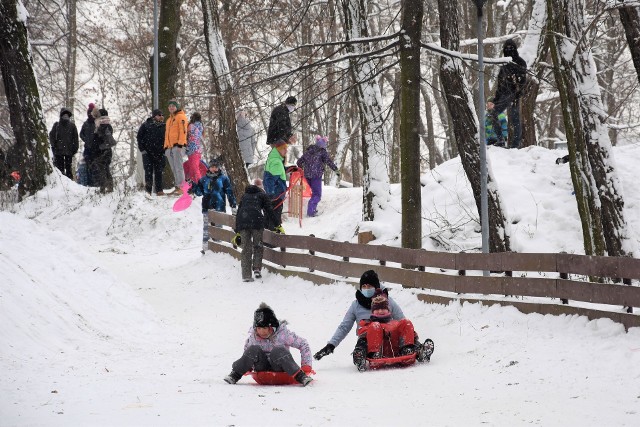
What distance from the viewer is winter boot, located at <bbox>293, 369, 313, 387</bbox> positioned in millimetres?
8930

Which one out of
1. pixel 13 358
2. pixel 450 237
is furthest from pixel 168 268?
pixel 13 358

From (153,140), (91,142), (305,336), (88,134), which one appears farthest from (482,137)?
(88,134)

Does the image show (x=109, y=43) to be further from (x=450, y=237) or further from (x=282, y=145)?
(x=450, y=237)

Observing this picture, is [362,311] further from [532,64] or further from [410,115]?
[532,64]

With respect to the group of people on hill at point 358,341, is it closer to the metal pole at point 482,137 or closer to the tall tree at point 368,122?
the metal pole at point 482,137

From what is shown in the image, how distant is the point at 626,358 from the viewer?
841 centimetres

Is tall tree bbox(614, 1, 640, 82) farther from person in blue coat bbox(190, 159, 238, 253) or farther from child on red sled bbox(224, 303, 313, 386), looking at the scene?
person in blue coat bbox(190, 159, 238, 253)

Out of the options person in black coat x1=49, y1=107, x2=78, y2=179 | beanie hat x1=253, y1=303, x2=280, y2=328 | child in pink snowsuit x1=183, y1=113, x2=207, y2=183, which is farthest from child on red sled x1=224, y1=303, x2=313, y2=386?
person in black coat x1=49, y1=107, x2=78, y2=179

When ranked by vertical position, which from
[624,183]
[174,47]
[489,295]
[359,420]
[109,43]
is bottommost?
[359,420]

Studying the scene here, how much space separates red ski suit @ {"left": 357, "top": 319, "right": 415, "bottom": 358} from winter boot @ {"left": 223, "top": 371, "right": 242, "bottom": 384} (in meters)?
1.51

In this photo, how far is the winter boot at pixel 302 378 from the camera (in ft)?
29.3

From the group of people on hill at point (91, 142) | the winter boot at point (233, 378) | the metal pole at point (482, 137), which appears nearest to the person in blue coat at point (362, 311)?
the winter boot at point (233, 378)

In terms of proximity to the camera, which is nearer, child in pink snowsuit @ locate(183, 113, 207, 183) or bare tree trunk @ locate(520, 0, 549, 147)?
bare tree trunk @ locate(520, 0, 549, 147)

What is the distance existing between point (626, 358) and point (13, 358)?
5.59 m
